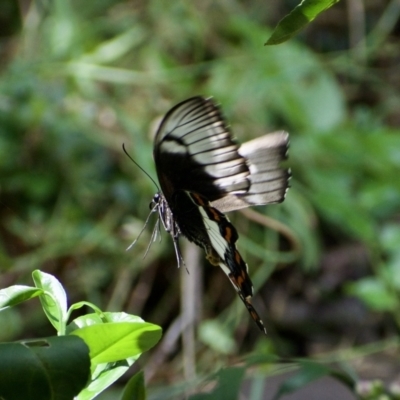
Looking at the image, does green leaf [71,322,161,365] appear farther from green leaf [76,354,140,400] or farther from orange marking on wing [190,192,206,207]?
orange marking on wing [190,192,206,207]

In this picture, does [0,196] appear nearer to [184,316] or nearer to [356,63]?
[184,316]

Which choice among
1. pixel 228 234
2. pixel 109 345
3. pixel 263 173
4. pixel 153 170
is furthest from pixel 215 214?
pixel 153 170

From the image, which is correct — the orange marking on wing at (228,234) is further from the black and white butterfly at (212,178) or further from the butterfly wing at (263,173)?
the butterfly wing at (263,173)

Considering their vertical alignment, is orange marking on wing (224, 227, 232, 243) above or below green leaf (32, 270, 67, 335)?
below

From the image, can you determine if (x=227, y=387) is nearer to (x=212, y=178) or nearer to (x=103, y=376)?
(x=103, y=376)

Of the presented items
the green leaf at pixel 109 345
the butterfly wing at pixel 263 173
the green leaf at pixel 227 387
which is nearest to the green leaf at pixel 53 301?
the green leaf at pixel 109 345

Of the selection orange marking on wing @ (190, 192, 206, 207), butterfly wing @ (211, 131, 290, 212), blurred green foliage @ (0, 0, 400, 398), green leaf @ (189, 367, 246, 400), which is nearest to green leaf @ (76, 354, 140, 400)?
green leaf @ (189, 367, 246, 400)

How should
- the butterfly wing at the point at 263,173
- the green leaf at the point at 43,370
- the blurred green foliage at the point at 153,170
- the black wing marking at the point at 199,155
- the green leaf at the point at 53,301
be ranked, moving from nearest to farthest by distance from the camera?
the green leaf at the point at 43,370
the green leaf at the point at 53,301
the black wing marking at the point at 199,155
the butterfly wing at the point at 263,173
the blurred green foliage at the point at 153,170
